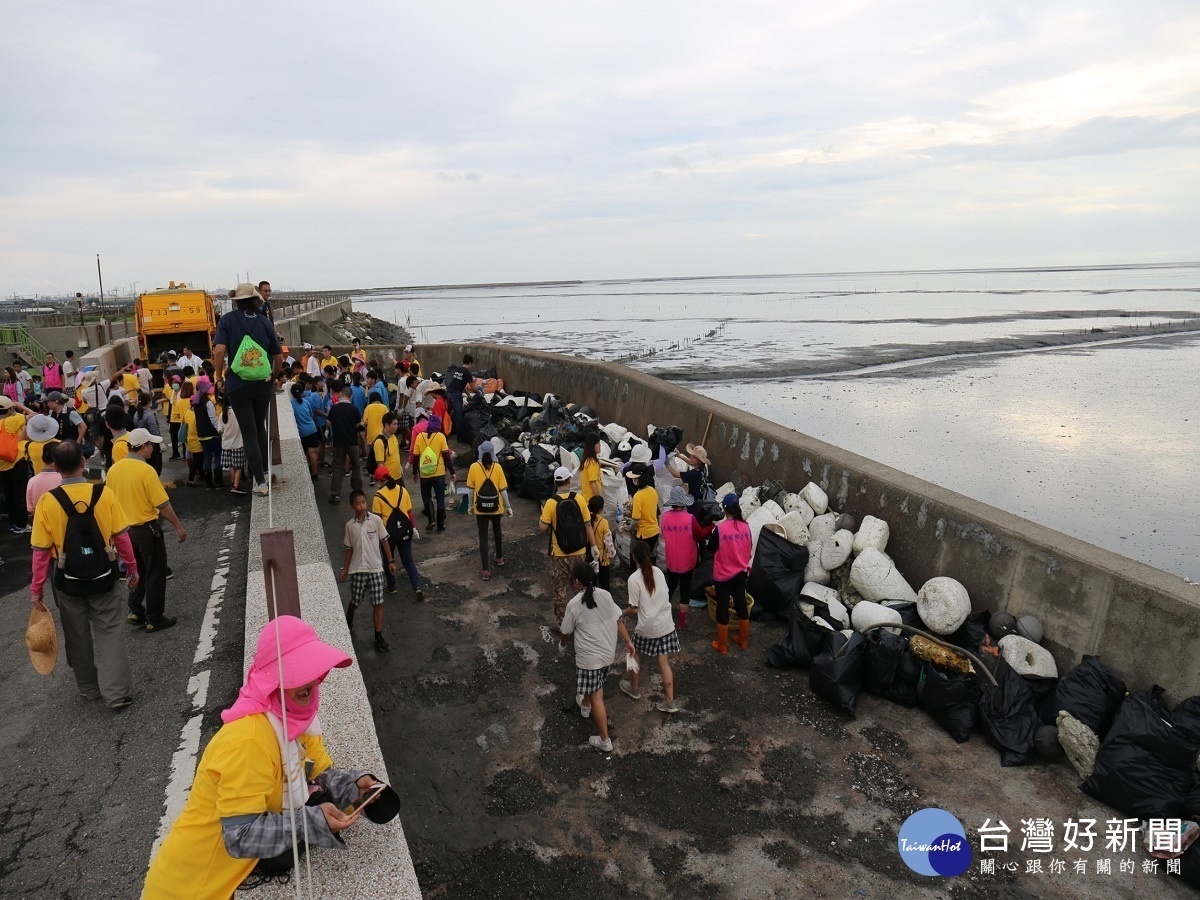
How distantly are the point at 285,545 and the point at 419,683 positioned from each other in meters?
2.66

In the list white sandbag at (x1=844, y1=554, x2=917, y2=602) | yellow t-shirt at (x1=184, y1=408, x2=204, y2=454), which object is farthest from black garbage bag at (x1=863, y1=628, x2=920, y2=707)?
yellow t-shirt at (x1=184, y1=408, x2=204, y2=454)

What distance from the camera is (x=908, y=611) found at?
5500 mm

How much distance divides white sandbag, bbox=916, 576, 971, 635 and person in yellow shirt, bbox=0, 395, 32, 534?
8979 mm

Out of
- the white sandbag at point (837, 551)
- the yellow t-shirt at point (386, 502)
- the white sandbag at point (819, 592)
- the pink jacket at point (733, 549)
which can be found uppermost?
the yellow t-shirt at point (386, 502)

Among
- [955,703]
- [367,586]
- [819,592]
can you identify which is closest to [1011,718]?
[955,703]

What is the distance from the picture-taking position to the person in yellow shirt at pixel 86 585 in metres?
4.12

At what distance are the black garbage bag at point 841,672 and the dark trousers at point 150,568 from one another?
4.91 m

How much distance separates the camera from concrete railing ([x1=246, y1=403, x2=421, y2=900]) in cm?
247

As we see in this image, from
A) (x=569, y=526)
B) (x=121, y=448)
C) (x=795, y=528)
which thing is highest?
(x=121, y=448)

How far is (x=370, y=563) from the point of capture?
5.53 m

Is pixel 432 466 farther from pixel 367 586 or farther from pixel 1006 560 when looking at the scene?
pixel 1006 560

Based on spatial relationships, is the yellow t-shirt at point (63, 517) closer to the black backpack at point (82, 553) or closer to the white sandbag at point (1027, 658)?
the black backpack at point (82, 553)

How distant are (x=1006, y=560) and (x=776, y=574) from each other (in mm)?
1750

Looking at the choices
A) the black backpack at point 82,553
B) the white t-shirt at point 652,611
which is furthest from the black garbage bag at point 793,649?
the black backpack at point 82,553
